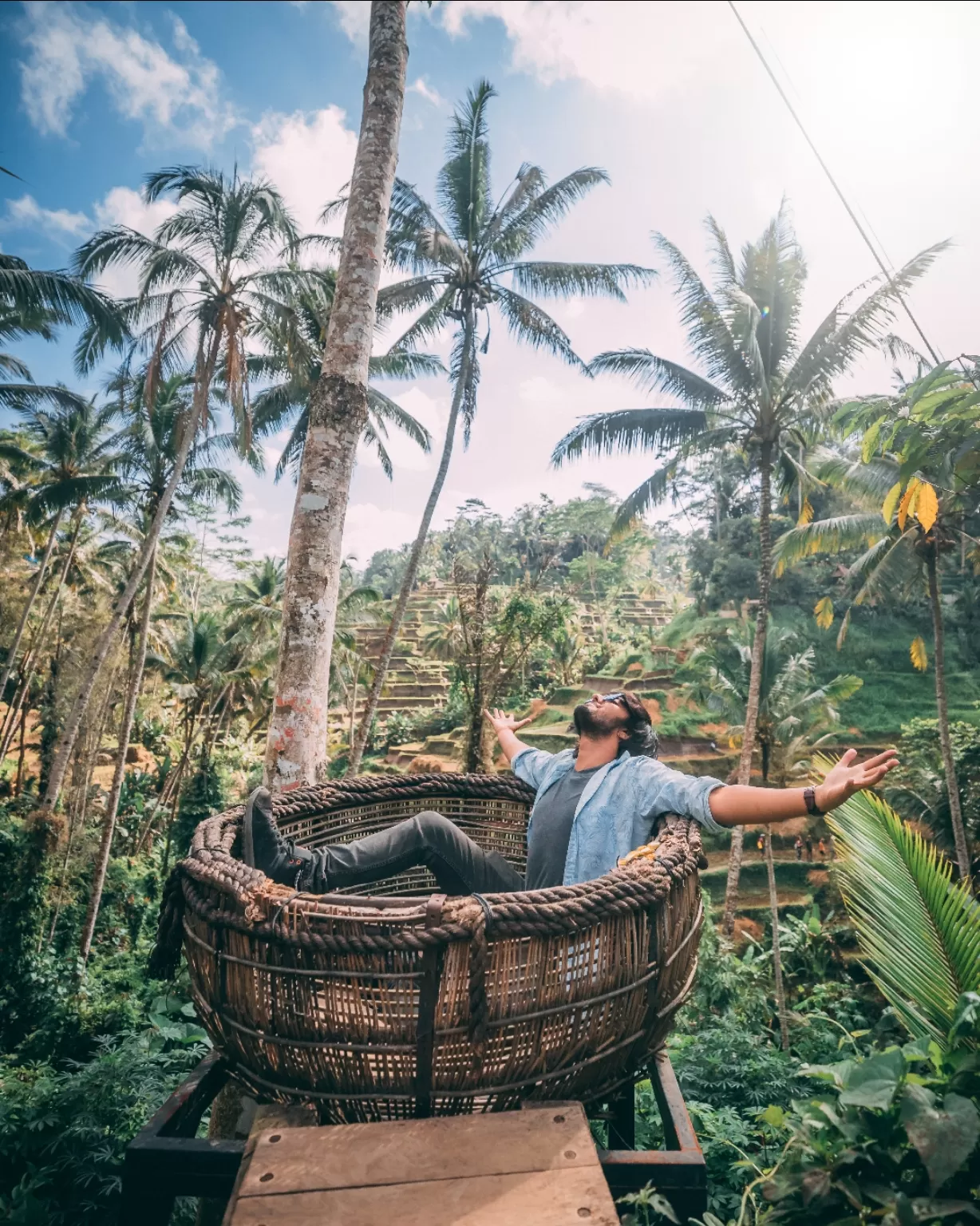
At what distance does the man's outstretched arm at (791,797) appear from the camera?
1.73m

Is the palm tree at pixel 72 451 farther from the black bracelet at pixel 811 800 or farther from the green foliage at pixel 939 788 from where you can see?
the green foliage at pixel 939 788

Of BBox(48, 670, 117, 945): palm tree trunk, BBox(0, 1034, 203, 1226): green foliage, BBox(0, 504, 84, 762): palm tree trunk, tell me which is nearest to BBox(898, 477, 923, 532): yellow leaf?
BBox(0, 1034, 203, 1226): green foliage

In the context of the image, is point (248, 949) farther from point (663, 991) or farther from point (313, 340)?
point (313, 340)

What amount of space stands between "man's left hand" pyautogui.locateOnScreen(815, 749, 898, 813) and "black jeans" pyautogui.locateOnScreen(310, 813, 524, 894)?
3.46ft

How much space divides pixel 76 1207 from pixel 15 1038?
816cm

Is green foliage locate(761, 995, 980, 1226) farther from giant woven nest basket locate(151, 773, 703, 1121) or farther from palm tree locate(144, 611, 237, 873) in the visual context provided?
palm tree locate(144, 611, 237, 873)

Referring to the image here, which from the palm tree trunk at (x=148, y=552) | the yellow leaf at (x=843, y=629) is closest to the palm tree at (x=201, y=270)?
the palm tree trunk at (x=148, y=552)

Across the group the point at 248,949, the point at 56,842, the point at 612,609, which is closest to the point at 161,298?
the point at 56,842

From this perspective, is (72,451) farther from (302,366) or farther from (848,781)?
(848,781)

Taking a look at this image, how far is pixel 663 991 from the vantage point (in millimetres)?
1491

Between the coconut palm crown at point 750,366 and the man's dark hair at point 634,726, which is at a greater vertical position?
the coconut palm crown at point 750,366

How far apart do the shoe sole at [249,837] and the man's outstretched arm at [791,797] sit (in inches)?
49.6

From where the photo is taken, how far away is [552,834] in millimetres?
2291

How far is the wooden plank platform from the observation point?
986 mm
